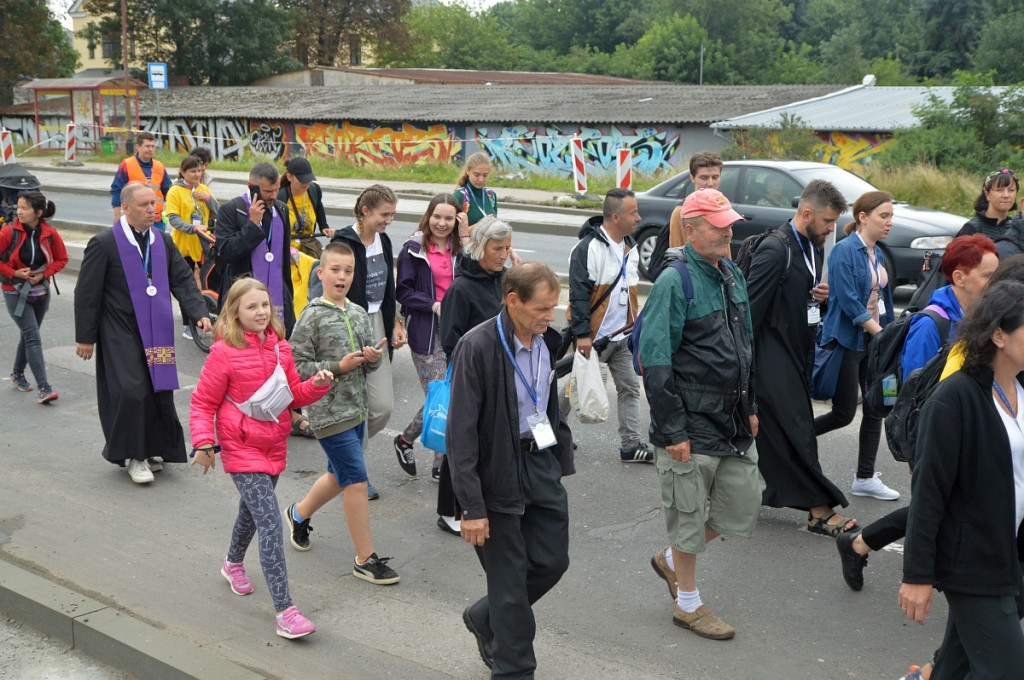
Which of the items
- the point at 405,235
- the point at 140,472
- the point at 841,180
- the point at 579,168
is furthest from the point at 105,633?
the point at 579,168

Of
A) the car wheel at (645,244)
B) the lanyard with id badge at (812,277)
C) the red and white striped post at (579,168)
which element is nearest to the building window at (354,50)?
the red and white striped post at (579,168)

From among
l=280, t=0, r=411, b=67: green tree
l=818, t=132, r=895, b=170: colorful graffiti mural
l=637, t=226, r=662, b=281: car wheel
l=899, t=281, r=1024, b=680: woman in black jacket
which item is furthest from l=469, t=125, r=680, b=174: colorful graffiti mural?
l=280, t=0, r=411, b=67: green tree

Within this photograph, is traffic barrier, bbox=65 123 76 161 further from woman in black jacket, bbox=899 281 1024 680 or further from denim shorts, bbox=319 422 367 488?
woman in black jacket, bbox=899 281 1024 680

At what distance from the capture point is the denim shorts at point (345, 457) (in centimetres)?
518

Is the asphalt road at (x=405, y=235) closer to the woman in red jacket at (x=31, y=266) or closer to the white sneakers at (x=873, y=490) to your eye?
the woman in red jacket at (x=31, y=266)

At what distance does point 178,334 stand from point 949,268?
8572 millimetres

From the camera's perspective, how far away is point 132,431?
6.68 meters

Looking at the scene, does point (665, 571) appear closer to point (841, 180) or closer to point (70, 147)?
point (841, 180)

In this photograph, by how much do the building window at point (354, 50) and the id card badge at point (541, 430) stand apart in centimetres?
7061

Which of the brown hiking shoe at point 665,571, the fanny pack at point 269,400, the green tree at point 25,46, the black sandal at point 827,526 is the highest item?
the green tree at point 25,46

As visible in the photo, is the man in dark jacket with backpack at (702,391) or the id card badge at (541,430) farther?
the man in dark jacket with backpack at (702,391)

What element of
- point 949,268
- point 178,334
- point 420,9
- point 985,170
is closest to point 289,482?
point 949,268

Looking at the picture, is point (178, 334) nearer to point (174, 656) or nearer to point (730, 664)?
point (174, 656)

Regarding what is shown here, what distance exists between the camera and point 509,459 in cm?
388
